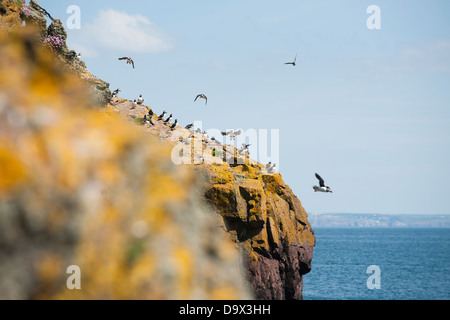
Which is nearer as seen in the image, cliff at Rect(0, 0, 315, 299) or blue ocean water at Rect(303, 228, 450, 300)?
cliff at Rect(0, 0, 315, 299)

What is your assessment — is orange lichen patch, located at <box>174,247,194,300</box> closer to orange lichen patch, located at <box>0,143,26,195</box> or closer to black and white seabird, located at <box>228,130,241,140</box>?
orange lichen patch, located at <box>0,143,26,195</box>

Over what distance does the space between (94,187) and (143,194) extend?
0.51 metres

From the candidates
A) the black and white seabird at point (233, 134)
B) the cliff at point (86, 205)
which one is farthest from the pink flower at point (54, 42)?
the cliff at point (86, 205)

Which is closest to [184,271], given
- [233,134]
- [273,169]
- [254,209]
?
[254,209]

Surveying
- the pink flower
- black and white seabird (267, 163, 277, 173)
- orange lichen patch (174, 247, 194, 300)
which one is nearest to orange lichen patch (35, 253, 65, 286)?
orange lichen patch (174, 247, 194, 300)

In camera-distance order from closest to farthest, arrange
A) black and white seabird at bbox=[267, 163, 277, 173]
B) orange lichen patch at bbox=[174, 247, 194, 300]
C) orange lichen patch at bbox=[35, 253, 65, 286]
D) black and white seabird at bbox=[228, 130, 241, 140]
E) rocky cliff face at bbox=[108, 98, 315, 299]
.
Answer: orange lichen patch at bbox=[35, 253, 65, 286], orange lichen patch at bbox=[174, 247, 194, 300], rocky cliff face at bbox=[108, 98, 315, 299], black and white seabird at bbox=[267, 163, 277, 173], black and white seabird at bbox=[228, 130, 241, 140]

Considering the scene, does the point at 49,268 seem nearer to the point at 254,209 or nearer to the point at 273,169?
the point at 254,209

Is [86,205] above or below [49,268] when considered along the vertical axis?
above

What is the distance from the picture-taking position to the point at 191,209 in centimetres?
451

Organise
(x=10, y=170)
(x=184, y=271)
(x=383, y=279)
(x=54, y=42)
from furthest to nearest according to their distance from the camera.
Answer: (x=383, y=279) → (x=54, y=42) → (x=184, y=271) → (x=10, y=170)

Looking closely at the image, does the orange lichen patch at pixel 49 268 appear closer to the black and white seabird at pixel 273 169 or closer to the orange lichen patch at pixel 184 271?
the orange lichen patch at pixel 184 271

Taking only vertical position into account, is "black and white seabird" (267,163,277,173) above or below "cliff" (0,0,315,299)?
above

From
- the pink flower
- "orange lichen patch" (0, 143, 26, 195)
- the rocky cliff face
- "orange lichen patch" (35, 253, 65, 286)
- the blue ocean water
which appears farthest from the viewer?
the blue ocean water
